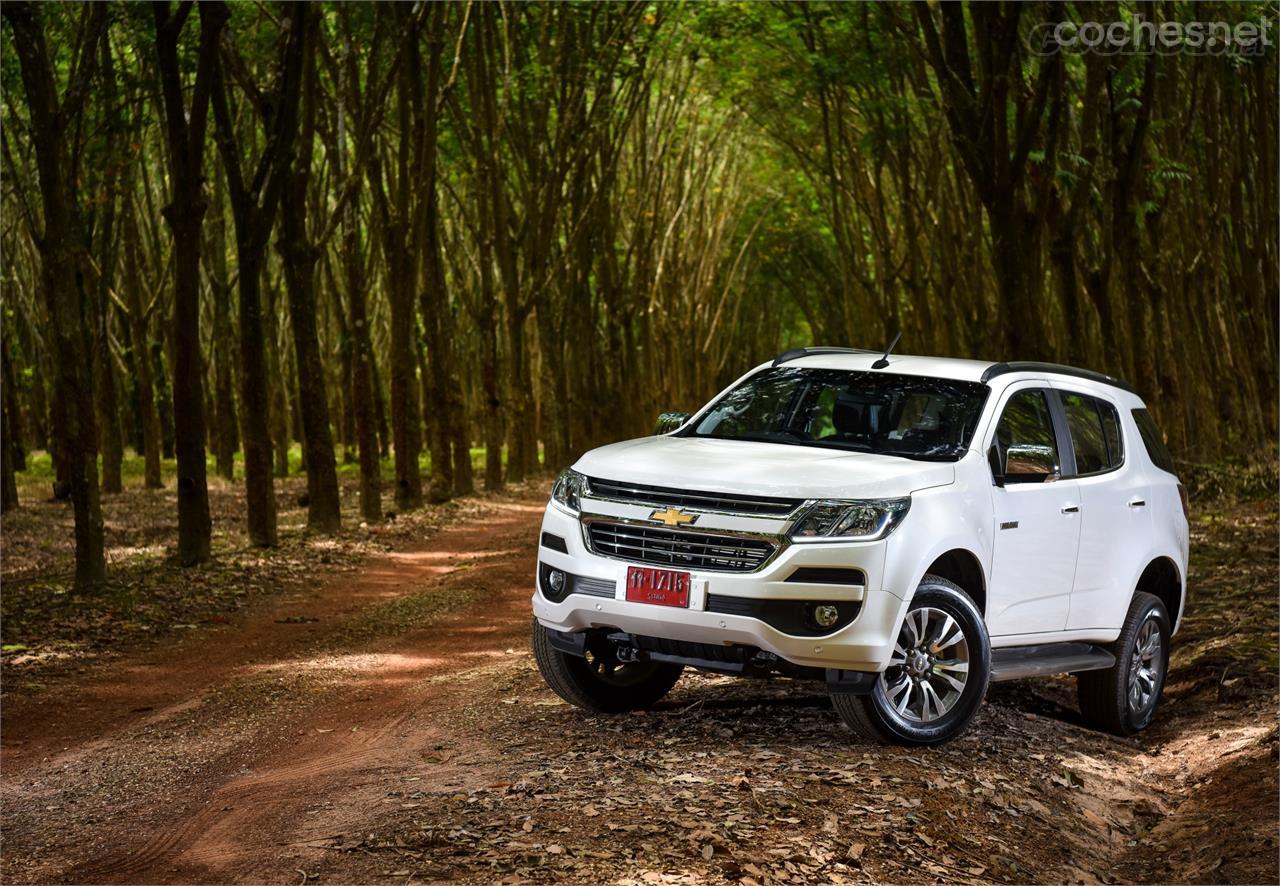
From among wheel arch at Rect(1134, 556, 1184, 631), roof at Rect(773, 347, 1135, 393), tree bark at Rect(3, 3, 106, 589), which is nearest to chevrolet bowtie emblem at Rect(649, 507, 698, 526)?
roof at Rect(773, 347, 1135, 393)

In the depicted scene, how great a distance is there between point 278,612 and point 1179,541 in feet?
25.2

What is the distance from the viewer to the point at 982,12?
49.9 ft

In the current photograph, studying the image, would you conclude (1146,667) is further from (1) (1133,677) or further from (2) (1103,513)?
(2) (1103,513)

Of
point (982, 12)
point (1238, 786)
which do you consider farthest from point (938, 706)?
point (982, 12)

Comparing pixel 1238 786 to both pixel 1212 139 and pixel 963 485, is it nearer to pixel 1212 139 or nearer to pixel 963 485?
pixel 963 485

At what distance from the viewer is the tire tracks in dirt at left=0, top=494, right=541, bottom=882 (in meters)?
5.62

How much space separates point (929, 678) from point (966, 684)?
188 mm

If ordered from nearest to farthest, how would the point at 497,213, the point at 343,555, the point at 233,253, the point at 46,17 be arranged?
the point at 343,555 < the point at 46,17 < the point at 497,213 < the point at 233,253

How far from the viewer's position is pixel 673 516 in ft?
21.5

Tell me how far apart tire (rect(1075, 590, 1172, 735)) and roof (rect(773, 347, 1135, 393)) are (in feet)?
4.85

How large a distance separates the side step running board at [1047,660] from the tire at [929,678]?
24 centimetres

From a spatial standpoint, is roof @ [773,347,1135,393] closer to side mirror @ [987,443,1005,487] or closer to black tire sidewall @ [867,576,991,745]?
side mirror @ [987,443,1005,487]

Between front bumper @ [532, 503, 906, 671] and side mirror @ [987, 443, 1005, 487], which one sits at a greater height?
side mirror @ [987, 443, 1005, 487]

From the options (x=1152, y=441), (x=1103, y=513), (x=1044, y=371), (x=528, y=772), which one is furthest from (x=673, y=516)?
(x=1152, y=441)
